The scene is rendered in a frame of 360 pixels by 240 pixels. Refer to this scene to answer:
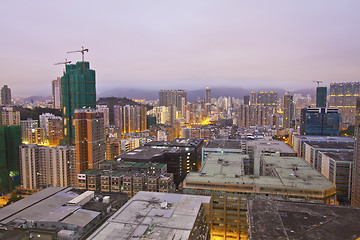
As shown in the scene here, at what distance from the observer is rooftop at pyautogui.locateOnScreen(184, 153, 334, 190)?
21.5m

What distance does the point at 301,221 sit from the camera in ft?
46.5

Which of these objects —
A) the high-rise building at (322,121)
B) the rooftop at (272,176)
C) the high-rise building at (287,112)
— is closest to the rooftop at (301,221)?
the rooftop at (272,176)

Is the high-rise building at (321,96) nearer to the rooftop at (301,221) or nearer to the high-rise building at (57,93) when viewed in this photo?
the rooftop at (301,221)

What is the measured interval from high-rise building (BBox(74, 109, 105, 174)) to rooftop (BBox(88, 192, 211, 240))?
810 inches

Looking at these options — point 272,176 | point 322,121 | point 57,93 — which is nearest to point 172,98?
point 57,93

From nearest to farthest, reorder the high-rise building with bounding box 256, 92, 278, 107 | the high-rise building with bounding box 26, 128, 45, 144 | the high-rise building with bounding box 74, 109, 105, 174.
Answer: the high-rise building with bounding box 74, 109, 105, 174 → the high-rise building with bounding box 26, 128, 45, 144 → the high-rise building with bounding box 256, 92, 278, 107

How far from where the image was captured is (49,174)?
36.3m

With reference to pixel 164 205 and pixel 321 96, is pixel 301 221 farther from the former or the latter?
pixel 321 96

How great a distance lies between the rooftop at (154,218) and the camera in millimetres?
13140

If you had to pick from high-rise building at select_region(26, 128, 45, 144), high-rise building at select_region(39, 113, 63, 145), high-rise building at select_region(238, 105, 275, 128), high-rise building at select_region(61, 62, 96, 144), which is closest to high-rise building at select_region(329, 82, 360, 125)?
high-rise building at select_region(238, 105, 275, 128)

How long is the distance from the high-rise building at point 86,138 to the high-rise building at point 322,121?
4623cm

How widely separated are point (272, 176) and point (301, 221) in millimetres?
10643

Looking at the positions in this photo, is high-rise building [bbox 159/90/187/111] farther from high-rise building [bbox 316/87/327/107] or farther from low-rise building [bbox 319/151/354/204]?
low-rise building [bbox 319/151/354/204]

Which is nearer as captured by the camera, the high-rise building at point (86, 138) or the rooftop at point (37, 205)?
the rooftop at point (37, 205)
